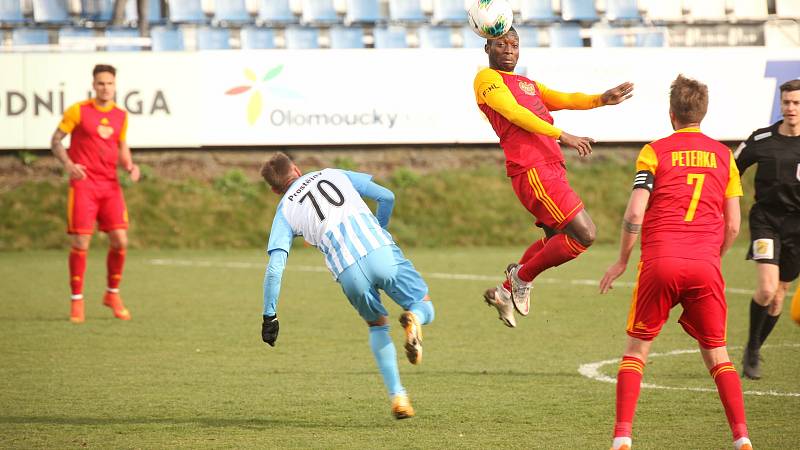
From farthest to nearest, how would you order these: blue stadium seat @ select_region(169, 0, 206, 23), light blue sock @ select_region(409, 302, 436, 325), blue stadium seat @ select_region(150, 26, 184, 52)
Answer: blue stadium seat @ select_region(169, 0, 206, 23) < blue stadium seat @ select_region(150, 26, 184, 52) < light blue sock @ select_region(409, 302, 436, 325)

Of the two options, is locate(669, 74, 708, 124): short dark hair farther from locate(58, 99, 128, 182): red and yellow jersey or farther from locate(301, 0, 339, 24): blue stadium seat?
locate(301, 0, 339, 24): blue stadium seat

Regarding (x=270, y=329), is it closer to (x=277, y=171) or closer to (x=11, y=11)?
(x=277, y=171)

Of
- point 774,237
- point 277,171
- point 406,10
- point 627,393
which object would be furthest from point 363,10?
point 627,393

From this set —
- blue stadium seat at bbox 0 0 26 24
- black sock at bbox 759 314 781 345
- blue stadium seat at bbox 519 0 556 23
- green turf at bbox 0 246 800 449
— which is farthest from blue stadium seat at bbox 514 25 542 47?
black sock at bbox 759 314 781 345

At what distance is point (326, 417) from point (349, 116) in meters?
12.7

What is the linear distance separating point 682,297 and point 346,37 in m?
15.9

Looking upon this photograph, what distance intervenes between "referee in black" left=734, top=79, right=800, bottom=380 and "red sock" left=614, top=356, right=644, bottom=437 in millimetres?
2758

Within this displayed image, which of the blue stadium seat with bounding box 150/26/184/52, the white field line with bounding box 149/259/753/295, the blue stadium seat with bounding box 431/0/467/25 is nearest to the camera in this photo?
the white field line with bounding box 149/259/753/295

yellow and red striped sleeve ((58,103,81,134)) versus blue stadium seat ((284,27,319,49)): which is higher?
blue stadium seat ((284,27,319,49))

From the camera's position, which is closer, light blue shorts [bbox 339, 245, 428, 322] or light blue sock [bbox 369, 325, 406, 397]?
light blue shorts [bbox 339, 245, 428, 322]

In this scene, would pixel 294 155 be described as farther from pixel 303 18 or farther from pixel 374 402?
pixel 374 402

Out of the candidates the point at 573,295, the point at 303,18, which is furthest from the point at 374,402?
the point at 303,18

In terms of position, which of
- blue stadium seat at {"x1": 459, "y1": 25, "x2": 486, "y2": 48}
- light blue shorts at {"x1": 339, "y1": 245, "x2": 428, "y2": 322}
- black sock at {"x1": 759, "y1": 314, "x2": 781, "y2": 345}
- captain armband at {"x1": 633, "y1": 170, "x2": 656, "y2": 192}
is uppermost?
blue stadium seat at {"x1": 459, "y1": 25, "x2": 486, "y2": 48}

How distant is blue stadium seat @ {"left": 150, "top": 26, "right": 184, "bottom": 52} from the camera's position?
20.9 metres
